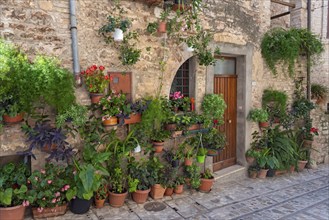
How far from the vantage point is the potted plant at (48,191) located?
373cm

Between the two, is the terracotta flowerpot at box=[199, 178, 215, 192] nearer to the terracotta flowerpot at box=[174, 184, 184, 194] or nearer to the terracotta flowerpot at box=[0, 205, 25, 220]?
the terracotta flowerpot at box=[174, 184, 184, 194]

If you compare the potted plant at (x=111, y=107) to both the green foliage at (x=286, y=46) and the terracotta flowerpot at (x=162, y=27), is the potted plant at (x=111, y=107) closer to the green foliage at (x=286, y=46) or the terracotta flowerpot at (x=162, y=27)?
the terracotta flowerpot at (x=162, y=27)

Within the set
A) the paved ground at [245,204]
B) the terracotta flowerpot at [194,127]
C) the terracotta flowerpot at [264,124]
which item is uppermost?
the terracotta flowerpot at [194,127]

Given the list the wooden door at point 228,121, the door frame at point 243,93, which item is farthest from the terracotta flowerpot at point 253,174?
the wooden door at point 228,121

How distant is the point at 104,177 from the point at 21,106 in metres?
1.79

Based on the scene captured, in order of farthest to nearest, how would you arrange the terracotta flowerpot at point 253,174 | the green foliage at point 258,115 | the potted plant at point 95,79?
the terracotta flowerpot at point 253,174 → the green foliage at point 258,115 → the potted plant at point 95,79

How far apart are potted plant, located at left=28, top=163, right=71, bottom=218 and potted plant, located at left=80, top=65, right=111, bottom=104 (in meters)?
1.31

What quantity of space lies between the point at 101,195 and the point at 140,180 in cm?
70

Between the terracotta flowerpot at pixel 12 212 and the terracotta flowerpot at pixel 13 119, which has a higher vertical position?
the terracotta flowerpot at pixel 13 119

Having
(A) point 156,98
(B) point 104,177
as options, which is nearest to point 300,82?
(A) point 156,98

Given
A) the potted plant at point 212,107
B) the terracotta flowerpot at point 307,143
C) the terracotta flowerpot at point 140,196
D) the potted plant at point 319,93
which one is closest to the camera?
the terracotta flowerpot at point 140,196

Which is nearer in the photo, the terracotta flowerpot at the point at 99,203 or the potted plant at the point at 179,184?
the terracotta flowerpot at the point at 99,203

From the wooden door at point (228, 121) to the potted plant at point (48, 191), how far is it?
141 inches

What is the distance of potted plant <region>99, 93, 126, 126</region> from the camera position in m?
4.15
